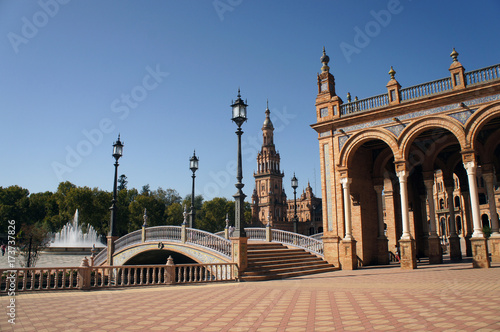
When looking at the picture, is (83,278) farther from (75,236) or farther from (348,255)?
(75,236)

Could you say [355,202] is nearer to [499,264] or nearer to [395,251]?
[395,251]

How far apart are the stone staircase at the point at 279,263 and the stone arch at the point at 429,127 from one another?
7128 millimetres

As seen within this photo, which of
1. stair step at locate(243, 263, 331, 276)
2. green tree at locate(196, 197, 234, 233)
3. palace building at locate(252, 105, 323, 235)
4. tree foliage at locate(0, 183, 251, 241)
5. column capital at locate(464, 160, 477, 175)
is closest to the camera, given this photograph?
stair step at locate(243, 263, 331, 276)

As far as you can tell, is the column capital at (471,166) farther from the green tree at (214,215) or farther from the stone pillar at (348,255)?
the green tree at (214,215)

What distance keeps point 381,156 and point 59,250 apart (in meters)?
31.2

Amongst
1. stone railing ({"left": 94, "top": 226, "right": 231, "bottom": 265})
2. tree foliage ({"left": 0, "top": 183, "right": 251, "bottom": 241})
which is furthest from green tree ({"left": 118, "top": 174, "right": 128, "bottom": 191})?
stone railing ({"left": 94, "top": 226, "right": 231, "bottom": 265})

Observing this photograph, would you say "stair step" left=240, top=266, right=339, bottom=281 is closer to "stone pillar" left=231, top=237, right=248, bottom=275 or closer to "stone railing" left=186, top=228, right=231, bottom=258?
"stone pillar" left=231, top=237, right=248, bottom=275

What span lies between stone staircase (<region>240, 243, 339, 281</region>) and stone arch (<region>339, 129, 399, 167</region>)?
546 cm

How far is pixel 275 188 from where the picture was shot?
101 meters

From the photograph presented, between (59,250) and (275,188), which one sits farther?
(275,188)

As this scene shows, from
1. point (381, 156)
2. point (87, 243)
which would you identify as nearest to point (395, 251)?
point (381, 156)

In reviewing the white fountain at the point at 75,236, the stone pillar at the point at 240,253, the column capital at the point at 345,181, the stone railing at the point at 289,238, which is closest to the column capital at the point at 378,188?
the column capital at the point at 345,181

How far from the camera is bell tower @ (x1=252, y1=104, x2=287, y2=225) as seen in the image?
325ft

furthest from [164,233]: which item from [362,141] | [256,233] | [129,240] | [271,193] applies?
[271,193]
